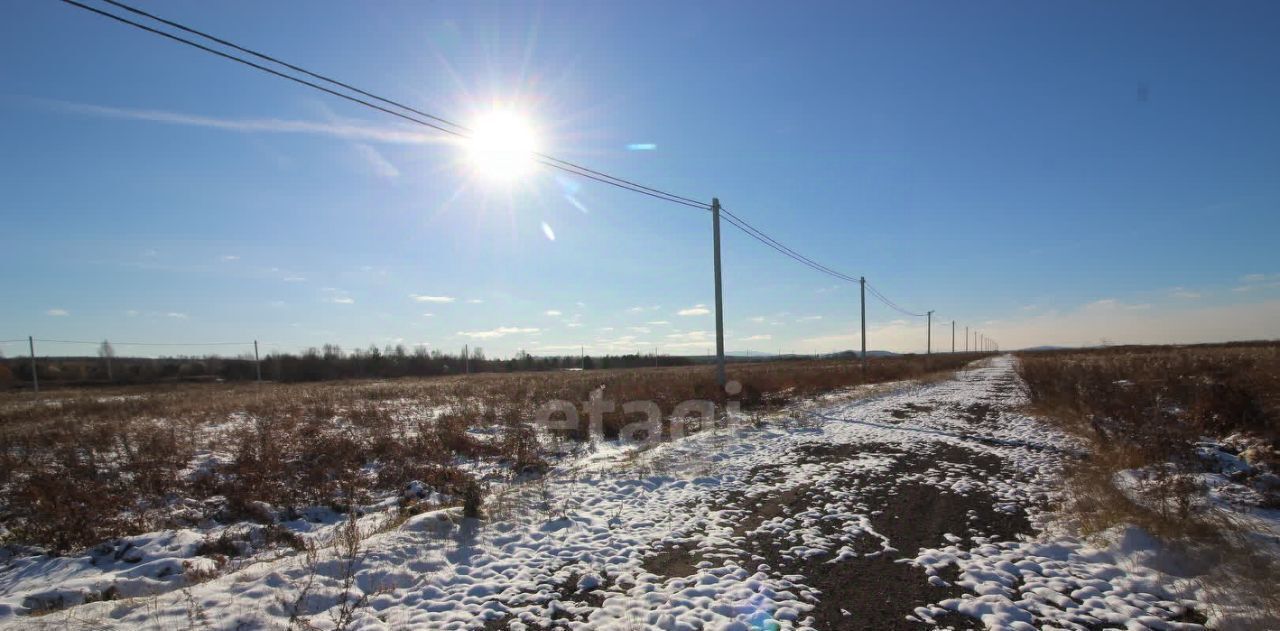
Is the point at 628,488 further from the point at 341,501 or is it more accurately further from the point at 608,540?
the point at 341,501

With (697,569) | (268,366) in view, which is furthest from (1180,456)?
(268,366)

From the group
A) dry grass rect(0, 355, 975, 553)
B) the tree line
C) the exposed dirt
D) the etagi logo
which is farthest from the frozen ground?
the tree line

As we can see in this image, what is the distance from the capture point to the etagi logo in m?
13.8

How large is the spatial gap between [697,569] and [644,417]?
412 inches

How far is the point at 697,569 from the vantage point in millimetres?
5391

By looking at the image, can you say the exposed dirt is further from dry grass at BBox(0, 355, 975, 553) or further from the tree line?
the tree line

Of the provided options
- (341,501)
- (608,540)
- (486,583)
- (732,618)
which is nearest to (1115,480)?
(732,618)

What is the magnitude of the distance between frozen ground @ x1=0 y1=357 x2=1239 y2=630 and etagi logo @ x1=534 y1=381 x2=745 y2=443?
4.77 metres

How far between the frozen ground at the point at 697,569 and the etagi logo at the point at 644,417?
4.77 m

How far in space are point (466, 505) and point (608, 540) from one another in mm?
2147

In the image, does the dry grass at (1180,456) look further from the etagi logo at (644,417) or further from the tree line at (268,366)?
the tree line at (268,366)

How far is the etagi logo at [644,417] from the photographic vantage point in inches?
545

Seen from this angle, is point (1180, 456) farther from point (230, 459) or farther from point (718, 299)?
point (230, 459)

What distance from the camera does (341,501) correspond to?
837 centimetres
